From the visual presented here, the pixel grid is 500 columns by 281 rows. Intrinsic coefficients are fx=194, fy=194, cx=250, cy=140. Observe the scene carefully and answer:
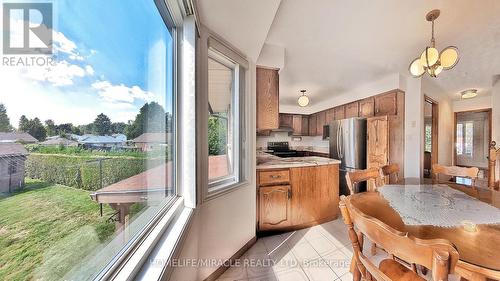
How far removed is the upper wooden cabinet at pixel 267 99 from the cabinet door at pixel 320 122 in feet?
11.3

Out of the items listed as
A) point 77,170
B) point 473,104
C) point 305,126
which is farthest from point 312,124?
point 77,170

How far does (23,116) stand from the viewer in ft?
1.29

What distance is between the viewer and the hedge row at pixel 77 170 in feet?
1.36

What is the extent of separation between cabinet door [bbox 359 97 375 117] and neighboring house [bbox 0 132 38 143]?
14.1 feet

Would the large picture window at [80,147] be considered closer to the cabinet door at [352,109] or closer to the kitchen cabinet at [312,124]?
the cabinet door at [352,109]

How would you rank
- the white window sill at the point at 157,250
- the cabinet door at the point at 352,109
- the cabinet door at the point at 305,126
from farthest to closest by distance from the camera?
the cabinet door at the point at 305,126 < the cabinet door at the point at 352,109 < the white window sill at the point at 157,250

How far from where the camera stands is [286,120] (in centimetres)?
591

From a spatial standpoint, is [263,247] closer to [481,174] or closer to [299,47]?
[299,47]

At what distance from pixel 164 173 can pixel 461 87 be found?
6032mm

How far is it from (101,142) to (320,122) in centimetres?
556

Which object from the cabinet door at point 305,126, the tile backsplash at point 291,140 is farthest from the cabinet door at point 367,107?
the cabinet door at point 305,126

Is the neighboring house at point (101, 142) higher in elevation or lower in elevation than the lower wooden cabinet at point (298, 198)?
higher

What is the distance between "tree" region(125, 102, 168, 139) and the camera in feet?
2.82

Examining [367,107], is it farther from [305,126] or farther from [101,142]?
[101,142]
